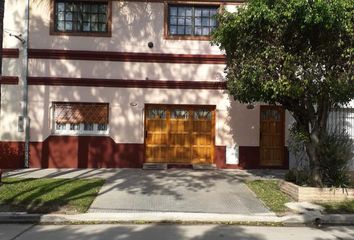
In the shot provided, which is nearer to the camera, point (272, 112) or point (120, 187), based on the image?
point (120, 187)

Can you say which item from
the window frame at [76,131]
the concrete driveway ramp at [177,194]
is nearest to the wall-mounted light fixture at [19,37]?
the window frame at [76,131]

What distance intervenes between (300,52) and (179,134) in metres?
6.62

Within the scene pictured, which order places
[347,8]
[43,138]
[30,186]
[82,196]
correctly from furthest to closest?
[43,138]
[30,186]
[82,196]
[347,8]

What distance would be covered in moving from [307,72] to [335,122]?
6.45 m

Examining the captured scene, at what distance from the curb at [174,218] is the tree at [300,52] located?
1.97m

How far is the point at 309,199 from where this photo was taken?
11.7 meters

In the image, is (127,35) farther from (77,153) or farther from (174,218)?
(174,218)

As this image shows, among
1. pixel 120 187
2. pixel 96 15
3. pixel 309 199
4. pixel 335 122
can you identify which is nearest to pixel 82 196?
pixel 120 187

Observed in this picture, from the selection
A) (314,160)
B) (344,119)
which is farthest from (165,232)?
(344,119)

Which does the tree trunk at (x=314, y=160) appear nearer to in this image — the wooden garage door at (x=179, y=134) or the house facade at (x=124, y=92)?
the house facade at (x=124, y=92)

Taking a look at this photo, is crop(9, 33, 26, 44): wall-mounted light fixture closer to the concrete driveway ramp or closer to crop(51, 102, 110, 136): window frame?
crop(51, 102, 110, 136): window frame

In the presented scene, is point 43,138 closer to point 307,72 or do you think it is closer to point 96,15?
point 96,15

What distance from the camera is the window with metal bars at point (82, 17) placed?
17219mm

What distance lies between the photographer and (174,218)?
10125 mm
